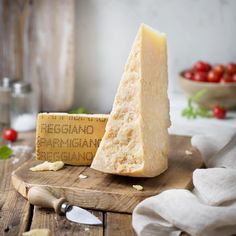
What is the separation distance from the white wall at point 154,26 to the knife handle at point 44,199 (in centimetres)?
207

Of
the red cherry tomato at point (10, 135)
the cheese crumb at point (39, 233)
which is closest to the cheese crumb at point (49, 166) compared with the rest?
the cheese crumb at point (39, 233)

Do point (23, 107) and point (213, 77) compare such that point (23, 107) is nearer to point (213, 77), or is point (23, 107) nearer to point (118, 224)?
point (213, 77)

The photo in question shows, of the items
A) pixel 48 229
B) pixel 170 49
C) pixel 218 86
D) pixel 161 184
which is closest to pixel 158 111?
pixel 161 184

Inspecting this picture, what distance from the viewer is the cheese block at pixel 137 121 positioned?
2039mm

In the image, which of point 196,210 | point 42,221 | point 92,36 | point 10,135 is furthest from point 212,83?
point 42,221

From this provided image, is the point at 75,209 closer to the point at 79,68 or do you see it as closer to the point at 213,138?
the point at 213,138

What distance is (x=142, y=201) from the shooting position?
1.85m

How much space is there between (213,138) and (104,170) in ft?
2.14

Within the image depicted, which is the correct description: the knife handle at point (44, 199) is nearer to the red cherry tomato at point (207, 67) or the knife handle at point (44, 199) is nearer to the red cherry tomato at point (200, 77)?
the red cherry tomato at point (200, 77)

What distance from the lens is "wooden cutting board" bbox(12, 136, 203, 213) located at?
6.43 feet

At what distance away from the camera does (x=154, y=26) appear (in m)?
3.80

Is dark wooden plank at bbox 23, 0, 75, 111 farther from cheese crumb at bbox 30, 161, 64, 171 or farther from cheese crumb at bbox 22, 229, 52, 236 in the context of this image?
cheese crumb at bbox 22, 229, 52, 236

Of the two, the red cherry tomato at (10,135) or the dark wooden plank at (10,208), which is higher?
the red cherry tomato at (10,135)

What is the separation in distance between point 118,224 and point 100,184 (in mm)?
247
